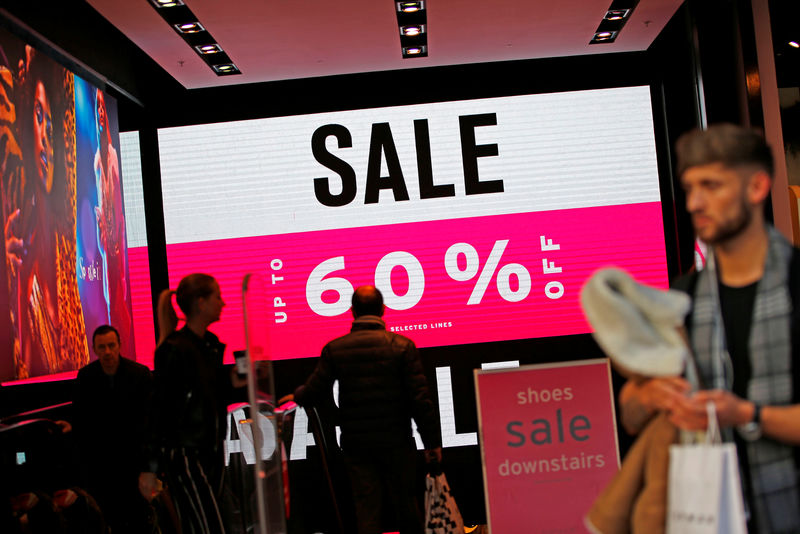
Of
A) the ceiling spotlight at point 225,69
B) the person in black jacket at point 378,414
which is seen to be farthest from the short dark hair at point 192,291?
the ceiling spotlight at point 225,69

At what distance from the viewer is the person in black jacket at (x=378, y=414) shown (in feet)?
15.1

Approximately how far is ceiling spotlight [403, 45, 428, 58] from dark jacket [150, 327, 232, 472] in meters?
3.83

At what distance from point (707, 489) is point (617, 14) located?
5.43 metres

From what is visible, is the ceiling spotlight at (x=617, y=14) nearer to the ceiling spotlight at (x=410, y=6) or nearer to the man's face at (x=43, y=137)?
the ceiling spotlight at (x=410, y=6)

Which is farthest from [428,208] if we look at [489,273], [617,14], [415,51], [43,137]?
[43,137]

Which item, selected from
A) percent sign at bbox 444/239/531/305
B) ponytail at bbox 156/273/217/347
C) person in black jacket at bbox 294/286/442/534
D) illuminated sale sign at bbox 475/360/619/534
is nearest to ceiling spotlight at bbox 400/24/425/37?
percent sign at bbox 444/239/531/305

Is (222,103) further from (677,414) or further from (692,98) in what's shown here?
(677,414)

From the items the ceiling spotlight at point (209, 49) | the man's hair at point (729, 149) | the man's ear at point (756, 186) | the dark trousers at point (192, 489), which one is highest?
the ceiling spotlight at point (209, 49)

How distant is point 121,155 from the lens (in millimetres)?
7352

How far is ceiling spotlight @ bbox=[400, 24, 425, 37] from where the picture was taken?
635cm

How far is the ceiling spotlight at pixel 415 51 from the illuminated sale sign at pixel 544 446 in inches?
145

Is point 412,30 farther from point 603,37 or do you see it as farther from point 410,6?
point 603,37

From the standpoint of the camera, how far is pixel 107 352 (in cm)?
501

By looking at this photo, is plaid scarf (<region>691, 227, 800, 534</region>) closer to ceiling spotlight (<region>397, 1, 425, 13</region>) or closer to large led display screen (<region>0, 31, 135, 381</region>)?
large led display screen (<region>0, 31, 135, 381</region>)
